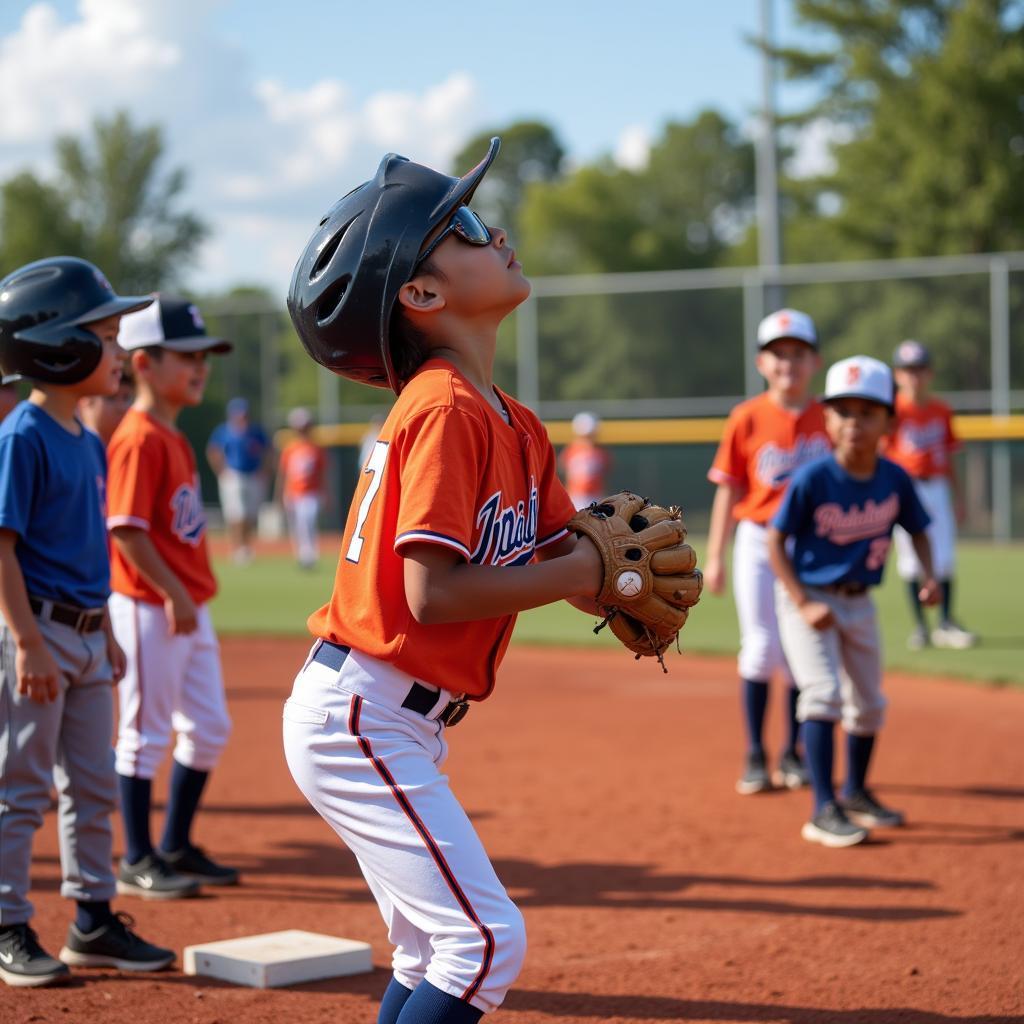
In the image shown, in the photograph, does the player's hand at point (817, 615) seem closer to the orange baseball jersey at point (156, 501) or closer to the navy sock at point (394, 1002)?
the orange baseball jersey at point (156, 501)

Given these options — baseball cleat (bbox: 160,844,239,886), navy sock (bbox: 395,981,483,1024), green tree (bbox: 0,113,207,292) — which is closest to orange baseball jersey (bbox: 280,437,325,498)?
baseball cleat (bbox: 160,844,239,886)

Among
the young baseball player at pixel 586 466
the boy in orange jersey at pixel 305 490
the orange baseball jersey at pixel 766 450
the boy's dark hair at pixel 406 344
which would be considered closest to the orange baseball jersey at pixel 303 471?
the boy in orange jersey at pixel 305 490

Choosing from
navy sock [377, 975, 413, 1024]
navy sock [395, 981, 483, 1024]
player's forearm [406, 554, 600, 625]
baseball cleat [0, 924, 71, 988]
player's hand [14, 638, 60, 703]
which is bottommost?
baseball cleat [0, 924, 71, 988]

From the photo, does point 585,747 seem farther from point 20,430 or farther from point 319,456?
point 319,456

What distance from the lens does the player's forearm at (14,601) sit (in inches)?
141

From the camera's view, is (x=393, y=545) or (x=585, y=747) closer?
(x=393, y=545)

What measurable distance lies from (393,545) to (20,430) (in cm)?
168

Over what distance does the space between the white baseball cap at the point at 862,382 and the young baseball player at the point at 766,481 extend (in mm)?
819

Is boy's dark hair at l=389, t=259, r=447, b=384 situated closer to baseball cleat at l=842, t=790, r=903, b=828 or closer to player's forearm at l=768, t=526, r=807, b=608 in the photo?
player's forearm at l=768, t=526, r=807, b=608

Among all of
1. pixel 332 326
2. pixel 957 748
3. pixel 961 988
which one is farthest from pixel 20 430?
pixel 957 748

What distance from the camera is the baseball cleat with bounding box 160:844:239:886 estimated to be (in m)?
4.80

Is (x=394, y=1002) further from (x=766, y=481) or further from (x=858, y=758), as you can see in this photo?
(x=766, y=481)

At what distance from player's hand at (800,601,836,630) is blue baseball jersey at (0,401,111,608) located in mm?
2626

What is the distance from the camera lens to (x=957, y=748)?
6.86m
